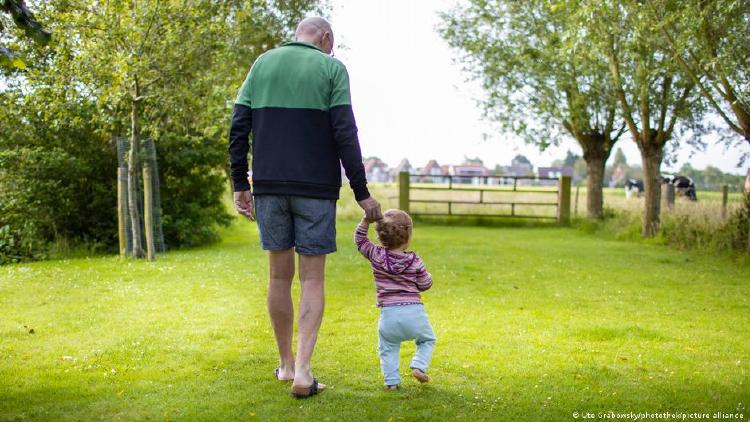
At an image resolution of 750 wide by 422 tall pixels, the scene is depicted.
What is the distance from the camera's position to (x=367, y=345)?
6.17m

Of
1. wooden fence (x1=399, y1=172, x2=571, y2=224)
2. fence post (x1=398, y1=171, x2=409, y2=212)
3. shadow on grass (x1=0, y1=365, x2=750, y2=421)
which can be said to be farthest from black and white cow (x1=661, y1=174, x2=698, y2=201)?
shadow on grass (x1=0, y1=365, x2=750, y2=421)

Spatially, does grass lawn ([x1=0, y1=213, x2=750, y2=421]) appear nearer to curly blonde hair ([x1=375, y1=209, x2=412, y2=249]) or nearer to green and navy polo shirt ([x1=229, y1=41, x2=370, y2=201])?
curly blonde hair ([x1=375, y1=209, x2=412, y2=249])

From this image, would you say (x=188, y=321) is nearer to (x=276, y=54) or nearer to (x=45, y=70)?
(x=276, y=54)

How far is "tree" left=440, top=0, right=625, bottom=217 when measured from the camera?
2077 cm

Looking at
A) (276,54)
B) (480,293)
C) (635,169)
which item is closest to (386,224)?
(276,54)

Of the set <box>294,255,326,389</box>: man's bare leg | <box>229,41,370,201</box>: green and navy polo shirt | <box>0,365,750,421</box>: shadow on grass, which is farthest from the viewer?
<box>294,255,326,389</box>: man's bare leg

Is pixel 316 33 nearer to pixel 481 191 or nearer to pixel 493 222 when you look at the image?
pixel 493 222

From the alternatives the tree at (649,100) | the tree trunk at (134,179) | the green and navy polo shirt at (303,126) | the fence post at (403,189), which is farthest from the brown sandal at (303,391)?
the fence post at (403,189)

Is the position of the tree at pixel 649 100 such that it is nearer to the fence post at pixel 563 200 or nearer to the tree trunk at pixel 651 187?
the tree trunk at pixel 651 187

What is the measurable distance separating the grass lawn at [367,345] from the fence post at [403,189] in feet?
47.9

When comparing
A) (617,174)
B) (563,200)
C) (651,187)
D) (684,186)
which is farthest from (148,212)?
(617,174)

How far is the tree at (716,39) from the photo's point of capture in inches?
483

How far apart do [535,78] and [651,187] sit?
5.24 meters

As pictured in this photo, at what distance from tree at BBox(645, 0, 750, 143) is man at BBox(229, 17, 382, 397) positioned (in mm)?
9134
